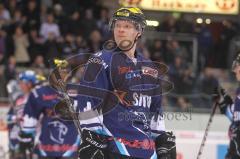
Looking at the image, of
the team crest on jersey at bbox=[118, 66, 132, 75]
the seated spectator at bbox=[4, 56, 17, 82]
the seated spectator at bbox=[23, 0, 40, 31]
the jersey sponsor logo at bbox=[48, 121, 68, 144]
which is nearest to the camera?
the team crest on jersey at bbox=[118, 66, 132, 75]

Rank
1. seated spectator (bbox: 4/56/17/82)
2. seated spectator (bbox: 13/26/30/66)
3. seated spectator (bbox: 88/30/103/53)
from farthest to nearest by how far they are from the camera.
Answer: seated spectator (bbox: 88/30/103/53) → seated spectator (bbox: 13/26/30/66) → seated spectator (bbox: 4/56/17/82)

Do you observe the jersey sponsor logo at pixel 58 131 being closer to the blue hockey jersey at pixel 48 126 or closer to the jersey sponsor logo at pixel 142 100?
the blue hockey jersey at pixel 48 126

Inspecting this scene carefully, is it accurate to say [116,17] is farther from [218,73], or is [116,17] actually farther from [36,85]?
[218,73]

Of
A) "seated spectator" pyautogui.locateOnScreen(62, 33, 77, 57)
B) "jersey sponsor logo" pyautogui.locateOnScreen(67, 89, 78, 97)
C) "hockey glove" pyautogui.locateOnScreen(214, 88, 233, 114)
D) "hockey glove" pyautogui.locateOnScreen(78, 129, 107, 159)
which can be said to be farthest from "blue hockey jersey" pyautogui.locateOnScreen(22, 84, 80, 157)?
"seated spectator" pyautogui.locateOnScreen(62, 33, 77, 57)

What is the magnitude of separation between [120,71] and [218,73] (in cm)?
734

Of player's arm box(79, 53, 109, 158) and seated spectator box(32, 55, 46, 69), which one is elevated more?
player's arm box(79, 53, 109, 158)

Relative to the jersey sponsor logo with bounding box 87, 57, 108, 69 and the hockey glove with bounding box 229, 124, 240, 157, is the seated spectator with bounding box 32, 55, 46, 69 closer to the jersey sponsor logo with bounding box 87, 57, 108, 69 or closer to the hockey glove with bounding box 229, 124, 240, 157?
the hockey glove with bounding box 229, 124, 240, 157

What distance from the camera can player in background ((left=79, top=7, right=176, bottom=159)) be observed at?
15.1ft

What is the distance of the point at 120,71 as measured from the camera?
474 centimetres

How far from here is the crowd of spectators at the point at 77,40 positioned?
1148 cm

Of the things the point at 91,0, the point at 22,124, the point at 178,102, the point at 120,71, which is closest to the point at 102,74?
the point at 120,71

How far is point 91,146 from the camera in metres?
4.53

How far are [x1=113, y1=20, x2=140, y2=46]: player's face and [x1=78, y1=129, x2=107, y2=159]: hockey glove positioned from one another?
0.64 meters

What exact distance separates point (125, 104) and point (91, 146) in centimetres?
39
